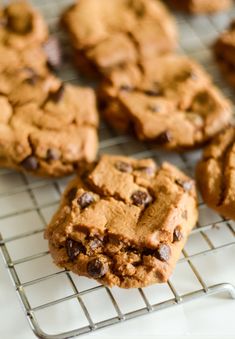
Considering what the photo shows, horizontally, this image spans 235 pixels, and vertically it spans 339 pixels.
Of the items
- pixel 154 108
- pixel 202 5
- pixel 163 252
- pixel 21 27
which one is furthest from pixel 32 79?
pixel 202 5

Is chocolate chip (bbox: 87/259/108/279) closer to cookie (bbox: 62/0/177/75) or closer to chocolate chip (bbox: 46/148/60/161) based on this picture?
chocolate chip (bbox: 46/148/60/161)

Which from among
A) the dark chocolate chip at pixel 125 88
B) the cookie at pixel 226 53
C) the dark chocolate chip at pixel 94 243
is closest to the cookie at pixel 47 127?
the dark chocolate chip at pixel 125 88

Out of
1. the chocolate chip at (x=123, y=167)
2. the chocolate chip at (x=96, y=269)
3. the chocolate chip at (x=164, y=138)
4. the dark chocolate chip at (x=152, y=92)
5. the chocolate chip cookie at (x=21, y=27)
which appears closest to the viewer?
the chocolate chip at (x=96, y=269)

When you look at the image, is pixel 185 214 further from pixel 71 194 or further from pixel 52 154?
pixel 52 154

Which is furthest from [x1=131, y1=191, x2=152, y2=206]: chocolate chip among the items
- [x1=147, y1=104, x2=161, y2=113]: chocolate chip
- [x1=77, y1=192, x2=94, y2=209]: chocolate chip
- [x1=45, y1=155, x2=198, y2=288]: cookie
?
[x1=147, y1=104, x2=161, y2=113]: chocolate chip

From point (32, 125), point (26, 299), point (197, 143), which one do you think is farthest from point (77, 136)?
point (26, 299)

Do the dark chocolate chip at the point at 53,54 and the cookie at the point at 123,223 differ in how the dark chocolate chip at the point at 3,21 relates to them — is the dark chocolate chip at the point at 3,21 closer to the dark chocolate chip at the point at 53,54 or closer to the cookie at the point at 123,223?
the dark chocolate chip at the point at 53,54
